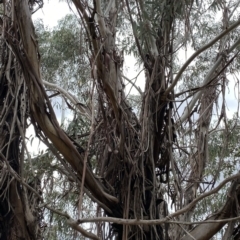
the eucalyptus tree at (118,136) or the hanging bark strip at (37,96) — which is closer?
the hanging bark strip at (37,96)

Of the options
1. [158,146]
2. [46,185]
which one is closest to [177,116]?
[158,146]

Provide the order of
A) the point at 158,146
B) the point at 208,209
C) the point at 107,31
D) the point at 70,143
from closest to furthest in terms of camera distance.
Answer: the point at 70,143, the point at 107,31, the point at 158,146, the point at 208,209

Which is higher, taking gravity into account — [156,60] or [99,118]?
[156,60]

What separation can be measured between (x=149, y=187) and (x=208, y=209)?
2.77 meters

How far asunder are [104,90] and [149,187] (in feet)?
2.31

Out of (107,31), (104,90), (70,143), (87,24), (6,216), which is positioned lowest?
(6,216)

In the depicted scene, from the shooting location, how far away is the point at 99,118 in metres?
3.08

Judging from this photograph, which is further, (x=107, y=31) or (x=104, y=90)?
(x=107, y=31)

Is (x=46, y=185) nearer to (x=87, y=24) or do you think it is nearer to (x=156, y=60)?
(x=156, y=60)

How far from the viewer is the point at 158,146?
297cm

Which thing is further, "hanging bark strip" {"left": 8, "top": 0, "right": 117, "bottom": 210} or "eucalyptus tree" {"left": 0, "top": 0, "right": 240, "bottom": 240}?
"eucalyptus tree" {"left": 0, "top": 0, "right": 240, "bottom": 240}

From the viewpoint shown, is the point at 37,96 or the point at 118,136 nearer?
the point at 37,96

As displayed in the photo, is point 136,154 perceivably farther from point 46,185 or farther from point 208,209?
point 208,209

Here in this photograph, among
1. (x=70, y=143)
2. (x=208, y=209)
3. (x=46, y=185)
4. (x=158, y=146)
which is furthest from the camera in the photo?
(x=208, y=209)
